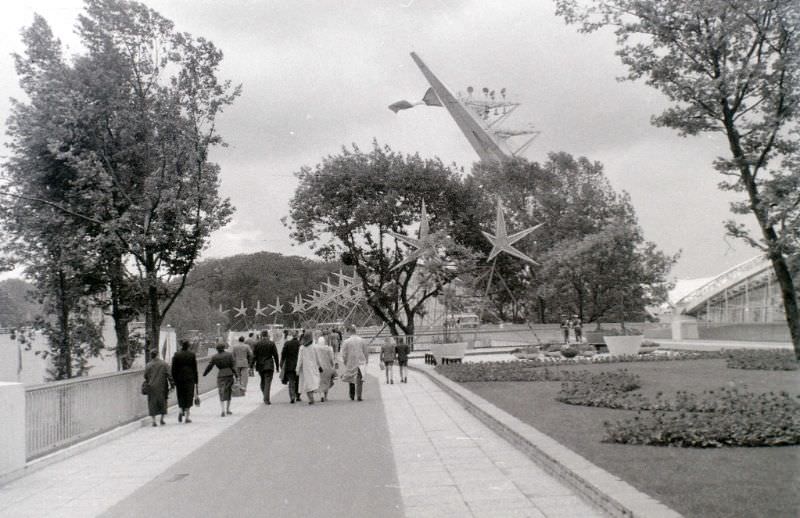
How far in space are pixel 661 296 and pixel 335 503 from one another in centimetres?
4428

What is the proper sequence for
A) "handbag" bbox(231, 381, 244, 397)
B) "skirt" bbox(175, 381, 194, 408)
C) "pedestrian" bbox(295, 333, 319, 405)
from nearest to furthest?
"skirt" bbox(175, 381, 194, 408) → "pedestrian" bbox(295, 333, 319, 405) → "handbag" bbox(231, 381, 244, 397)

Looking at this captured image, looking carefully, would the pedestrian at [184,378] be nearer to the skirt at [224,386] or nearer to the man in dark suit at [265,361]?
the skirt at [224,386]

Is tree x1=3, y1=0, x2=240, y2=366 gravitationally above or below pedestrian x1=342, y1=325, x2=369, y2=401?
above

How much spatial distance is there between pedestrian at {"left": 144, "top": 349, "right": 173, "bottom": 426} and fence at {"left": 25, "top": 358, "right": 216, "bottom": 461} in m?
0.42

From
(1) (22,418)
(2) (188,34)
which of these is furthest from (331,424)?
(2) (188,34)

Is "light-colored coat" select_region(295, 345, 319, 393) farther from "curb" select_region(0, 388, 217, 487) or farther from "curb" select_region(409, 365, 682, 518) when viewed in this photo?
"curb" select_region(409, 365, 682, 518)

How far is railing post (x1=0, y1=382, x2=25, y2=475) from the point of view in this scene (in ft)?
29.2

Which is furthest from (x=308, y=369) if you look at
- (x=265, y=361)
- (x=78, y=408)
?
(x=78, y=408)

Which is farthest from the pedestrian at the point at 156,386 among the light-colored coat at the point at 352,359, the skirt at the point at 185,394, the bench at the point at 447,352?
the bench at the point at 447,352

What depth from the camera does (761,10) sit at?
15281mm

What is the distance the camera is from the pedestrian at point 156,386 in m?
14.1

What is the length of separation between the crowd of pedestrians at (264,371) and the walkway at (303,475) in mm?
817

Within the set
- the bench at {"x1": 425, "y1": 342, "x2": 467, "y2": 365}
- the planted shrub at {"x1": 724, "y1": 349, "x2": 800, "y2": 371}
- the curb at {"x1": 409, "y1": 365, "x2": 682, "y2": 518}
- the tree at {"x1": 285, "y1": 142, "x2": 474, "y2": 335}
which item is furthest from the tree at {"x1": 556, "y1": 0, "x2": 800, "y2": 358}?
the tree at {"x1": 285, "y1": 142, "x2": 474, "y2": 335}

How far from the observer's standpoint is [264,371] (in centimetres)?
1791
